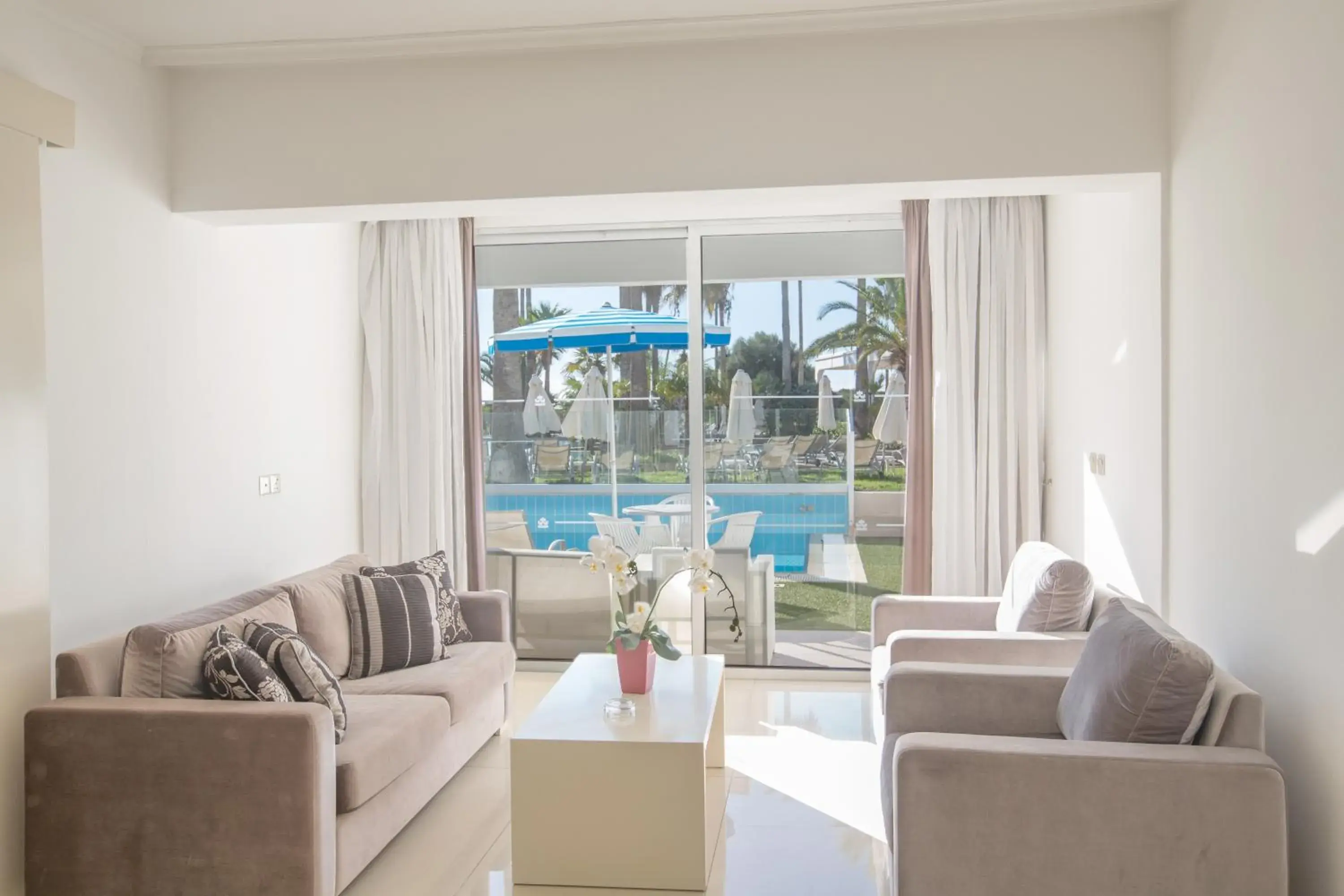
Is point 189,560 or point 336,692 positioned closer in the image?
point 336,692

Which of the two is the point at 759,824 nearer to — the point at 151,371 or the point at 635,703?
the point at 635,703

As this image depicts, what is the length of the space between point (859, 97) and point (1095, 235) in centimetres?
144

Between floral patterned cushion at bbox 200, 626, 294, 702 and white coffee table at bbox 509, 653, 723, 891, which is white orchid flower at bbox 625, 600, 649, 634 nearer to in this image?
white coffee table at bbox 509, 653, 723, 891

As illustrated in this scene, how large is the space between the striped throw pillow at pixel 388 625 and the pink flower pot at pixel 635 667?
3.72 ft

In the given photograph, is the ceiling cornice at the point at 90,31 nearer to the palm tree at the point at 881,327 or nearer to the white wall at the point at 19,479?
the white wall at the point at 19,479

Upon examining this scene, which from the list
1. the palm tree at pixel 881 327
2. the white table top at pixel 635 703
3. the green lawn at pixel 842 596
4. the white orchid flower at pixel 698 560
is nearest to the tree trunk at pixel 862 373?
the palm tree at pixel 881 327

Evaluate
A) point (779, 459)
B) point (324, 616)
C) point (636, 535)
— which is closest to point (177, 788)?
point (324, 616)

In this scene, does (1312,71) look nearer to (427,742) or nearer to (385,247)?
(427,742)

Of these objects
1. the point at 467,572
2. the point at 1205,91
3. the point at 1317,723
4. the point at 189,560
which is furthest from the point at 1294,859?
the point at 467,572

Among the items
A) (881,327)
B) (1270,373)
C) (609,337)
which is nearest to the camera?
(1270,373)

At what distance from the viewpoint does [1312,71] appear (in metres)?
2.67

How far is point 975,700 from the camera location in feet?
11.1

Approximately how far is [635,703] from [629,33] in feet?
8.08

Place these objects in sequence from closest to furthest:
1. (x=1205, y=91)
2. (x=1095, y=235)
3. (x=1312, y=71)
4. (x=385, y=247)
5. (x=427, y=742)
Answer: (x=1312, y=71) → (x=1205, y=91) → (x=427, y=742) → (x=1095, y=235) → (x=385, y=247)
